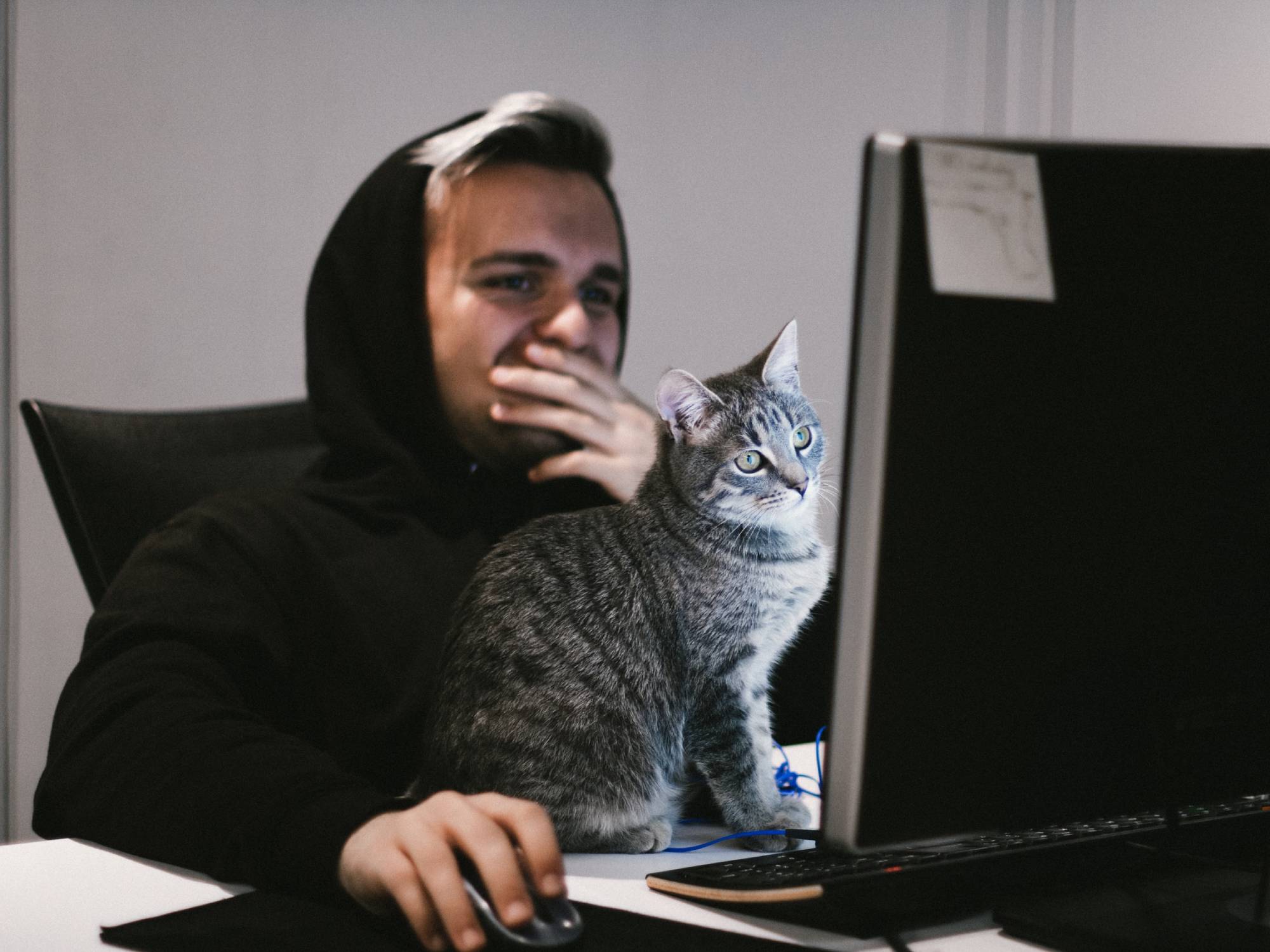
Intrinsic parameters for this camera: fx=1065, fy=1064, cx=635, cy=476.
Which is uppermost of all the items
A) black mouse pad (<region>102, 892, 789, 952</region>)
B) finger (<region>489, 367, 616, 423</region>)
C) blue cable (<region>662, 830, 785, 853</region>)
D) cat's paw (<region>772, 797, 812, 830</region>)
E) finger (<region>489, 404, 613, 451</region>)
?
finger (<region>489, 367, 616, 423</region>)

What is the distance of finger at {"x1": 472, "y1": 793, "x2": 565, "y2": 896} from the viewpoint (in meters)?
0.56

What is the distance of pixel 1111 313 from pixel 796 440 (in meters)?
0.30

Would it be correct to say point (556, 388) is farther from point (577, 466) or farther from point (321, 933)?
point (321, 933)

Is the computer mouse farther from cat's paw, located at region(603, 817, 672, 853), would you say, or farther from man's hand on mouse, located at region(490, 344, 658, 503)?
man's hand on mouse, located at region(490, 344, 658, 503)

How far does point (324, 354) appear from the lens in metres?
1.24

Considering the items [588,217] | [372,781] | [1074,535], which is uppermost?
[588,217]

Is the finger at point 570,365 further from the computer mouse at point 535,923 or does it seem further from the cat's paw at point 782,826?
the computer mouse at point 535,923

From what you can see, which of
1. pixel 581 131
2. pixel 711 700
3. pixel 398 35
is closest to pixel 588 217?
pixel 581 131

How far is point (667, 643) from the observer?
748 millimetres

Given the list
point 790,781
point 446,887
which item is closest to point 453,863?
point 446,887

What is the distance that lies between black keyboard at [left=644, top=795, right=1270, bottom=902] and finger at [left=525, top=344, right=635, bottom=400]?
54cm

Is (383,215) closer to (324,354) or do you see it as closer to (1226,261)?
(324,354)

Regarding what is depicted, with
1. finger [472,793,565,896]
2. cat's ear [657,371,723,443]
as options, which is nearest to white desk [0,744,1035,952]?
finger [472,793,565,896]

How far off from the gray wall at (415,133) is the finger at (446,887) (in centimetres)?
167
